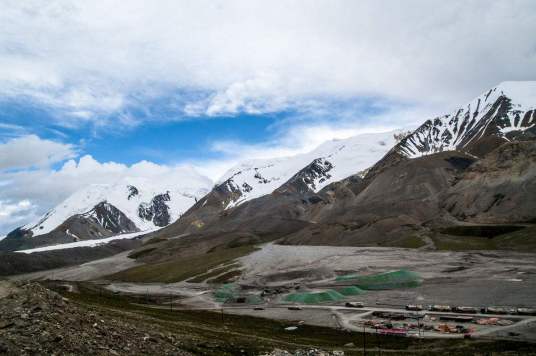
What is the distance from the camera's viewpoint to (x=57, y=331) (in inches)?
912

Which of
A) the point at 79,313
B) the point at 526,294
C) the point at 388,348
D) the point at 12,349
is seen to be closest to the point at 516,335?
the point at 388,348

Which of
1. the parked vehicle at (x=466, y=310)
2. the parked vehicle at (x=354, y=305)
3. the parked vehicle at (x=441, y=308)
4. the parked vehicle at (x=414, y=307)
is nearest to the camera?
the parked vehicle at (x=466, y=310)

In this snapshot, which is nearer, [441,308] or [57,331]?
[57,331]

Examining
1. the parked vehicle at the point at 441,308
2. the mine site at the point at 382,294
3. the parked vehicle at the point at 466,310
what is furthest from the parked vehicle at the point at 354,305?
the parked vehicle at the point at 466,310

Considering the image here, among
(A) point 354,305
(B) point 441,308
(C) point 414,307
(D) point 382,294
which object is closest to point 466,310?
(B) point 441,308

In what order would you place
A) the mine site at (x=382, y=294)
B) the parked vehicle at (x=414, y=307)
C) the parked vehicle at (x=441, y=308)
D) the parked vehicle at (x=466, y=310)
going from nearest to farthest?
the mine site at (x=382, y=294) < the parked vehicle at (x=466, y=310) < the parked vehicle at (x=441, y=308) < the parked vehicle at (x=414, y=307)

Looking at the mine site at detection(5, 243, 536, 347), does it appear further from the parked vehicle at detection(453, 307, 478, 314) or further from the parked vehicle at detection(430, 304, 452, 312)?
the parked vehicle at detection(430, 304, 452, 312)

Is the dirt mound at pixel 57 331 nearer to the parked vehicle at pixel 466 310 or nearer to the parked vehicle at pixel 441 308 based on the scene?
the parked vehicle at pixel 466 310

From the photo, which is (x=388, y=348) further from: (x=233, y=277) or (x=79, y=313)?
(x=233, y=277)

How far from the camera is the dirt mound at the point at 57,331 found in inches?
846

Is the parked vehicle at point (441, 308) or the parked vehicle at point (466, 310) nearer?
the parked vehicle at point (466, 310)

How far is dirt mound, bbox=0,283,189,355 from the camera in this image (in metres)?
21.5

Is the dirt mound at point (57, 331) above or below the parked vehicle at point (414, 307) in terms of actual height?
above

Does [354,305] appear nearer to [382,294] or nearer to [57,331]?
[382,294]
